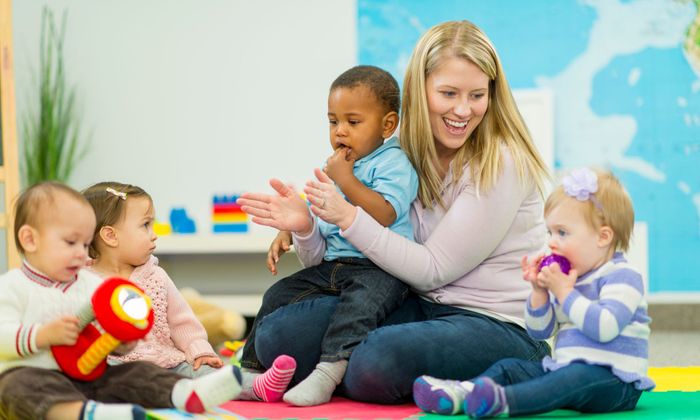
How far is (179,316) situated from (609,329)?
→ 953 mm

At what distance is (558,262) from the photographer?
162cm

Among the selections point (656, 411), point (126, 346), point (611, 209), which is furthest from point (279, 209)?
point (656, 411)

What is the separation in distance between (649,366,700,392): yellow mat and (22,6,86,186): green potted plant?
3001 millimetres

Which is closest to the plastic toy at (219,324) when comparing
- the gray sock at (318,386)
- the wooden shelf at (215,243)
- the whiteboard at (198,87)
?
the wooden shelf at (215,243)

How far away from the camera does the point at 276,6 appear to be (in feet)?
14.4

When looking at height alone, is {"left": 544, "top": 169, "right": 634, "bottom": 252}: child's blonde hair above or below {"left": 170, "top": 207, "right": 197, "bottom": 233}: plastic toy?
above

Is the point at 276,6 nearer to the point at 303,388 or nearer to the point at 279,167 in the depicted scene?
the point at 279,167

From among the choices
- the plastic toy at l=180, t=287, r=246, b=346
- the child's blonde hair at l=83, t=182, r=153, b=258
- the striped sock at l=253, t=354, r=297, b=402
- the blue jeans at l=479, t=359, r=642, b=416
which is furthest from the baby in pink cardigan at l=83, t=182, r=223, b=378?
the plastic toy at l=180, t=287, r=246, b=346

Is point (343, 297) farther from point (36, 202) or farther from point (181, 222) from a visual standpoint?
point (181, 222)

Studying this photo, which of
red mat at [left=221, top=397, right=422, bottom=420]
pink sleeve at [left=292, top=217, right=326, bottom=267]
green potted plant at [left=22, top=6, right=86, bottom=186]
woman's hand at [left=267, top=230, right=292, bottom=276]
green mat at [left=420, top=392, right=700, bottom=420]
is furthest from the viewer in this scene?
green potted plant at [left=22, top=6, right=86, bottom=186]

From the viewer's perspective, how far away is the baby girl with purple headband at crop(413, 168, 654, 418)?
1.55m

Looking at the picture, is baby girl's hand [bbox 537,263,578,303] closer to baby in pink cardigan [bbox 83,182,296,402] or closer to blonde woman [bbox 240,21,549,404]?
blonde woman [bbox 240,21,549,404]

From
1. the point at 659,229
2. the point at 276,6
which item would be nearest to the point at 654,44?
the point at 659,229

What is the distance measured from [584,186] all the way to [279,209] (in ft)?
2.18
